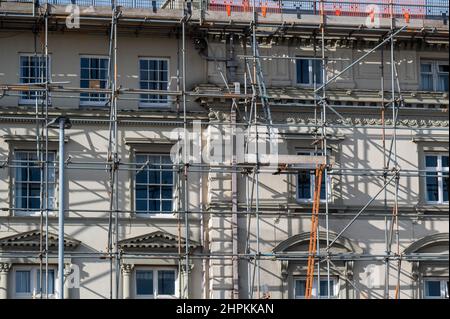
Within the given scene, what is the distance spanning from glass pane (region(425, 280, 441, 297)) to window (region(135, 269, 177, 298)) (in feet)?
22.4

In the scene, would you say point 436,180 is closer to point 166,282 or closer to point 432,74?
point 432,74

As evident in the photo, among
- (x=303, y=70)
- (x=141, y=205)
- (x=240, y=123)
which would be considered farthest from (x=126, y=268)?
(x=303, y=70)

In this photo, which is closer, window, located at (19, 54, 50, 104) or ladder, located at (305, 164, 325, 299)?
ladder, located at (305, 164, 325, 299)

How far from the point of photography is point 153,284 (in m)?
38.8

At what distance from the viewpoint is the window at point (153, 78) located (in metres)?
39.8

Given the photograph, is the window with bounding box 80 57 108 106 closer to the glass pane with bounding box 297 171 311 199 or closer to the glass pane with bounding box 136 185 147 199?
the glass pane with bounding box 136 185 147 199

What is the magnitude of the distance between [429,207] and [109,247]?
8.90 m

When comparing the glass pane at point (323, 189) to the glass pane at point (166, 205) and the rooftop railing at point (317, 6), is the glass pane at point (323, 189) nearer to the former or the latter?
the glass pane at point (166, 205)

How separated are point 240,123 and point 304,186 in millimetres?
2777

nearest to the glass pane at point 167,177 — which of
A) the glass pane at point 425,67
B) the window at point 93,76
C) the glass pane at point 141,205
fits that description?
the glass pane at point 141,205

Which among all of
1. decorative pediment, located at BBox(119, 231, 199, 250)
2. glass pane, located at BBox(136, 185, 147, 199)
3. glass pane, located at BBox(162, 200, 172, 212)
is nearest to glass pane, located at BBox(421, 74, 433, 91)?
glass pane, located at BBox(162, 200, 172, 212)

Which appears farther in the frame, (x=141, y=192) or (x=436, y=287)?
(x=436, y=287)

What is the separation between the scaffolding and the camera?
37.7m

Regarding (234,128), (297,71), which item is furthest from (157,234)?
(297,71)
